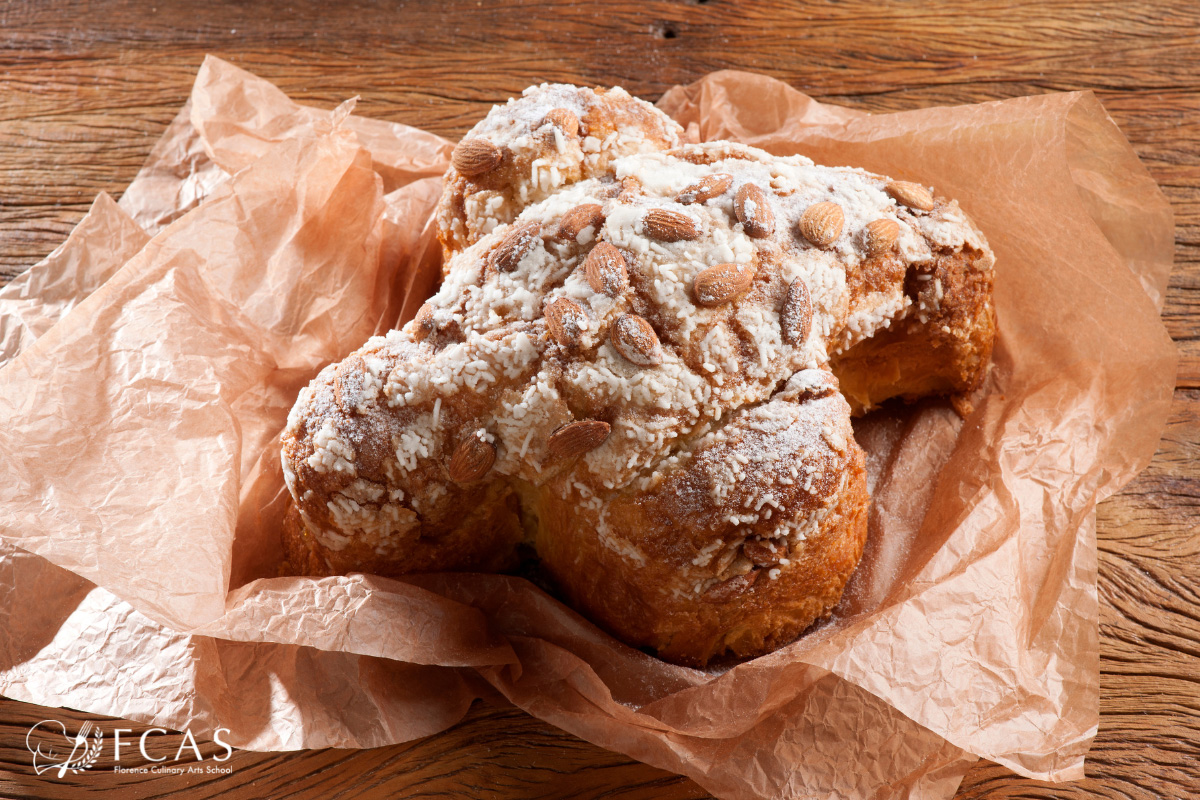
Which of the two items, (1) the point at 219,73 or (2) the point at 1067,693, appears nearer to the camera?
(2) the point at 1067,693

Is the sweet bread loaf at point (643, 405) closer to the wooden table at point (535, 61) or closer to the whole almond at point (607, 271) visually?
the whole almond at point (607, 271)

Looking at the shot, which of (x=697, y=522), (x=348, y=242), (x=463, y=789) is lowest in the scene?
(x=463, y=789)

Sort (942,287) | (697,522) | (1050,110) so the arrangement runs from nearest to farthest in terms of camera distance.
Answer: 1. (697,522)
2. (942,287)
3. (1050,110)

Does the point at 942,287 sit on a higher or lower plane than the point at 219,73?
lower

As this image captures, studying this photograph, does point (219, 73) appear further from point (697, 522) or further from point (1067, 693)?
point (1067, 693)

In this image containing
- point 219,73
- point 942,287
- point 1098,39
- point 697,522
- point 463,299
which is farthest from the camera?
point 1098,39

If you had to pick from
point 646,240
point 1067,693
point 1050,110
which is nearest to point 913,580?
point 1067,693

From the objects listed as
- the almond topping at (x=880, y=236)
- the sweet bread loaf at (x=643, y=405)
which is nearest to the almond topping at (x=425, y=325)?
the sweet bread loaf at (x=643, y=405)
